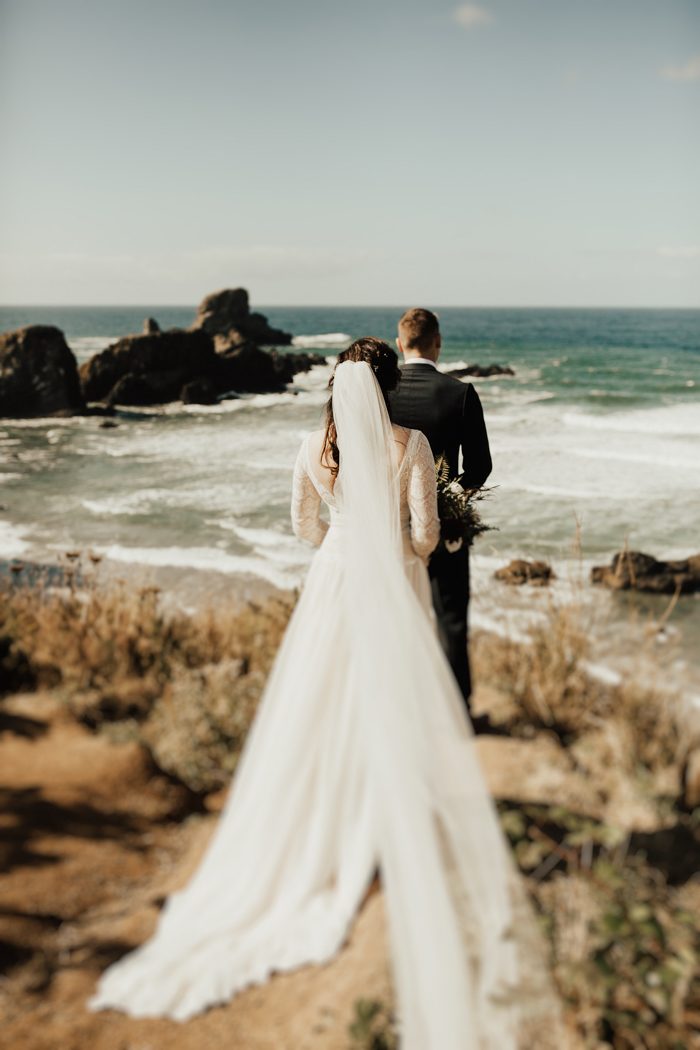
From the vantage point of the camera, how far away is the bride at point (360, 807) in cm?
212

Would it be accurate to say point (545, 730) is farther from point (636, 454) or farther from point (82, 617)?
point (636, 454)

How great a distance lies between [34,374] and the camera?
2506 centimetres

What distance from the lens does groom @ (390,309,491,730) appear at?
3674 millimetres

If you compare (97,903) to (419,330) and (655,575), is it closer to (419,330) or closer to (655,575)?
(419,330)

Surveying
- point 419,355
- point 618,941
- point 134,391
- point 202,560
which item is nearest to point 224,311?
point 134,391

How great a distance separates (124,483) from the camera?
50.7 ft

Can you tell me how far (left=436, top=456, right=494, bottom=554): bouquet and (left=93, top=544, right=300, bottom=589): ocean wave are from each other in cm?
588

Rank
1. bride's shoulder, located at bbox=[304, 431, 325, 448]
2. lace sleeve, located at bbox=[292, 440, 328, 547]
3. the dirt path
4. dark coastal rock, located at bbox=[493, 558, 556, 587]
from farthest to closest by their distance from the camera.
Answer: dark coastal rock, located at bbox=[493, 558, 556, 587]
lace sleeve, located at bbox=[292, 440, 328, 547]
bride's shoulder, located at bbox=[304, 431, 325, 448]
the dirt path

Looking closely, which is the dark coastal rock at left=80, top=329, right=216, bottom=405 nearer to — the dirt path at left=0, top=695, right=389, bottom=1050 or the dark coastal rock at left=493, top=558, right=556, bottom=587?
the dark coastal rock at left=493, top=558, right=556, bottom=587

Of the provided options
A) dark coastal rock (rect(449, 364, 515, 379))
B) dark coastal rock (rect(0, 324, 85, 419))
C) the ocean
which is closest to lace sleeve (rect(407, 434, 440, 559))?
the ocean

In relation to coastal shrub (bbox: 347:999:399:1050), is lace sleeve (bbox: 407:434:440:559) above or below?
above

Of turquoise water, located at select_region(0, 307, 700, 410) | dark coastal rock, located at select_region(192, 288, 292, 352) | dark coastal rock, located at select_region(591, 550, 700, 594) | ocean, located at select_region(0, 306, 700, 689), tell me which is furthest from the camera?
dark coastal rock, located at select_region(192, 288, 292, 352)

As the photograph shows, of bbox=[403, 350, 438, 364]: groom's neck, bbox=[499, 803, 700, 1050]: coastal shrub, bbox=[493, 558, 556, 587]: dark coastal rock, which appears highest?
bbox=[403, 350, 438, 364]: groom's neck

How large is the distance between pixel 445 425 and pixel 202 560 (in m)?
7.13
